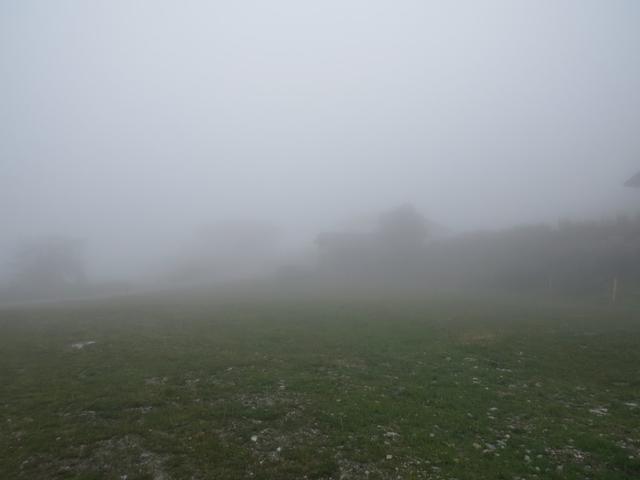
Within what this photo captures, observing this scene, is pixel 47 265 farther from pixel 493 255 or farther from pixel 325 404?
pixel 493 255

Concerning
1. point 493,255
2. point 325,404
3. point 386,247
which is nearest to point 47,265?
point 386,247

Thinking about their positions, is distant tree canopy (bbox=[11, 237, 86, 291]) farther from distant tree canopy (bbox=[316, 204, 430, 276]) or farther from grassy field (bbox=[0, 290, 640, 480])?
grassy field (bbox=[0, 290, 640, 480])

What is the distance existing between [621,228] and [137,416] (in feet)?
300

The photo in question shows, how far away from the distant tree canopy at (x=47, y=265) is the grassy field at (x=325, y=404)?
9196cm

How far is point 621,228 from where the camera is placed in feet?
229

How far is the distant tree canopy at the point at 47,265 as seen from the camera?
101125 mm

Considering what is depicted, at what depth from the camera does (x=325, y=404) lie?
15047 millimetres

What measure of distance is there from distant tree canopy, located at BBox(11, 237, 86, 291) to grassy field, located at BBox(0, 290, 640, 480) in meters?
92.0

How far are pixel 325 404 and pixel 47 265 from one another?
125 m

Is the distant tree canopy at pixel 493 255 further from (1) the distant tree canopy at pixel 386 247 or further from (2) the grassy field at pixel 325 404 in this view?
(2) the grassy field at pixel 325 404

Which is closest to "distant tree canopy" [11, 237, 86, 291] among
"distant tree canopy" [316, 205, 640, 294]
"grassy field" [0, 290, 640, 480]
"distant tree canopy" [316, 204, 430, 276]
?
"distant tree canopy" [316, 205, 640, 294]

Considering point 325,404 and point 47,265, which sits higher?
point 47,265

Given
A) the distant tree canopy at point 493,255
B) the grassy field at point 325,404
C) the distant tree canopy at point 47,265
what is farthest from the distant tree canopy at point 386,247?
the distant tree canopy at point 47,265

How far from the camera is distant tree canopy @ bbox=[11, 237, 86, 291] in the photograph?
10112 cm
